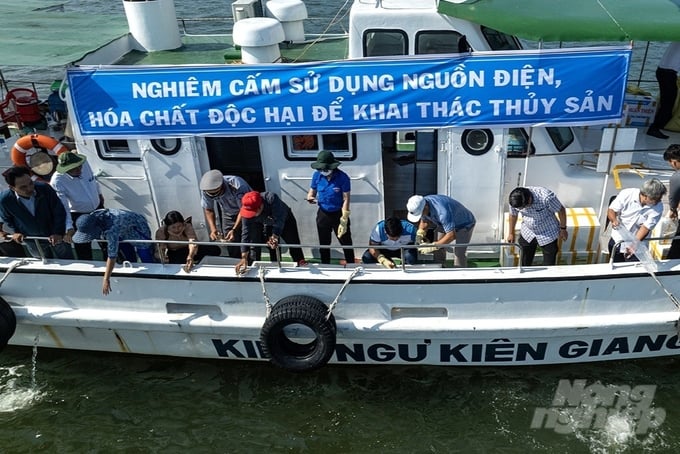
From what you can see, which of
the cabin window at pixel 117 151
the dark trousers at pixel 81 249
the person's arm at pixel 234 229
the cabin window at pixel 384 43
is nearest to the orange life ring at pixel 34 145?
the cabin window at pixel 117 151

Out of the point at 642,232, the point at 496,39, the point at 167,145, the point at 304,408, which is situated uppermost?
the point at 496,39

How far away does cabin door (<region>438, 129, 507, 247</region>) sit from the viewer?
568 cm

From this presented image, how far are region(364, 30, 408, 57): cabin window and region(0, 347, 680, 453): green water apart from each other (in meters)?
3.20

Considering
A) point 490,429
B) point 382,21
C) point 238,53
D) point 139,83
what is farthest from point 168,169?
point 490,429

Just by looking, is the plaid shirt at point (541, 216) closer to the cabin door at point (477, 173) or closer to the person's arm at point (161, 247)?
the cabin door at point (477, 173)

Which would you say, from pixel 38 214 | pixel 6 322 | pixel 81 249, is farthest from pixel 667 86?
pixel 6 322

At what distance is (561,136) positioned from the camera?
6.01m

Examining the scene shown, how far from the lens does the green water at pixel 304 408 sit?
5.70 m

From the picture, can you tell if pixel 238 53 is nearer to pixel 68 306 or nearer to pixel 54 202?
pixel 54 202

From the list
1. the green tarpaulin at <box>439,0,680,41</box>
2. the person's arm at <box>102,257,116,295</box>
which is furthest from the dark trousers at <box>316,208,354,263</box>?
the green tarpaulin at <box>439,0,680,41</box>

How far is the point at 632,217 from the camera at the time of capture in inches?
202

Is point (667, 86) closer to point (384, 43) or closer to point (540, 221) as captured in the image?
point (540, 221)

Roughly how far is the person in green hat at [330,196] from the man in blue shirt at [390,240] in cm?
34

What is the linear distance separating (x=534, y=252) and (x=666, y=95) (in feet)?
8.51
